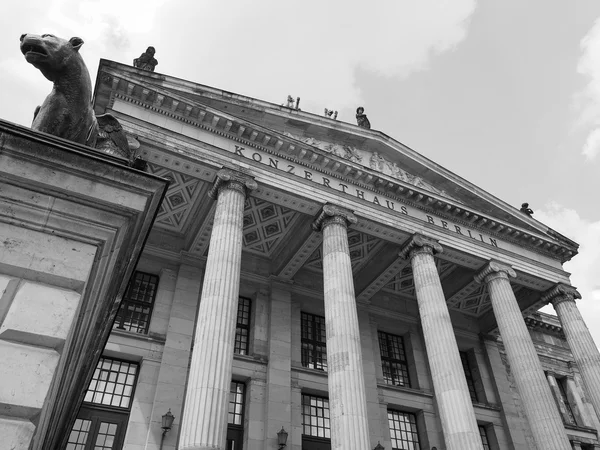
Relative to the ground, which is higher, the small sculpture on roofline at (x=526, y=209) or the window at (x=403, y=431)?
the small sculpture on roofline at (x=526, y=209)

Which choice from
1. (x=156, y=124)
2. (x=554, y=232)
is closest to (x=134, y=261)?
(x=156, y=124)

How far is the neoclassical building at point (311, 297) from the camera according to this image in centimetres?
1675

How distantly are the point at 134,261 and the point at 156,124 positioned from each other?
1408 centimetres

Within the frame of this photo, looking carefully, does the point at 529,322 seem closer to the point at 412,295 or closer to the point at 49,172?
the point at 412,295

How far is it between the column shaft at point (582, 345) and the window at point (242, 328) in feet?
50.7

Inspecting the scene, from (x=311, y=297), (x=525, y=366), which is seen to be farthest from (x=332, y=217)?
(x=525, y=366)

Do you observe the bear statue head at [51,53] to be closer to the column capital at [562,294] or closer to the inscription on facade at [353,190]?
the inscription on facade at [353,190]

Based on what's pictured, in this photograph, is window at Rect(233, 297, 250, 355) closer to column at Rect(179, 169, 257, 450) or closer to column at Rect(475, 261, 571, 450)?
column at Rect(179, 169, 257, 450)

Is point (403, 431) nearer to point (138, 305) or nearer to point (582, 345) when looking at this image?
point (582, 345)

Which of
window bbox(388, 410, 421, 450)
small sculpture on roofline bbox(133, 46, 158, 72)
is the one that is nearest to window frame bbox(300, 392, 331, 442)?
window bbox(388, 410, 421, 450)

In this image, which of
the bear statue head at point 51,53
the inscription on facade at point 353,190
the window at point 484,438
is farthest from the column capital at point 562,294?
the bear statue head at point 51,53

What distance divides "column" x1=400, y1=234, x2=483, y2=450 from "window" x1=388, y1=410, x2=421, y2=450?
5.22 m

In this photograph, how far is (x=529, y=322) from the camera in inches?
1281

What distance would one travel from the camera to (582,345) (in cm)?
2286
